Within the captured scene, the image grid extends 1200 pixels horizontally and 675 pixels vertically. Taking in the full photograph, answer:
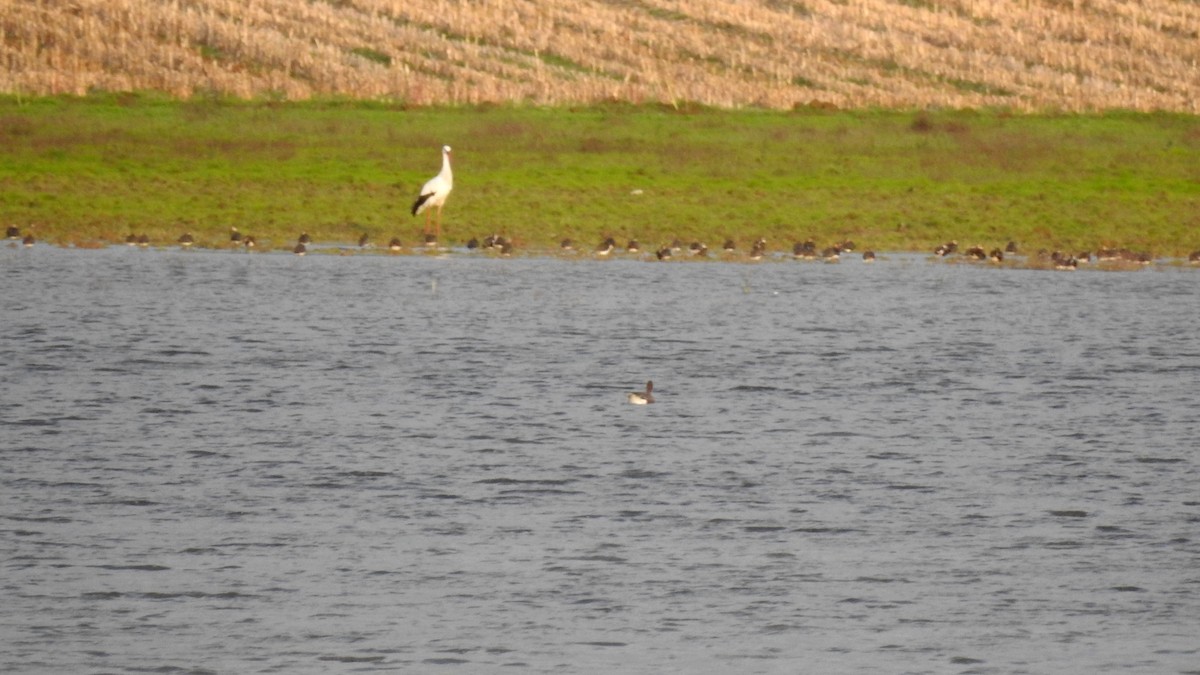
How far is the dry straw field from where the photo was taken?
1955 inches

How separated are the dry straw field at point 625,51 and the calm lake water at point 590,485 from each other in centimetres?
2410

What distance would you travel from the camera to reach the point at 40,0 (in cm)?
5469

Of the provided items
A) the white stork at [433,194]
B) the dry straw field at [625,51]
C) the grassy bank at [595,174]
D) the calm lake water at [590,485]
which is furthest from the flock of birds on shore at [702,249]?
the dry straw field at [625,51]

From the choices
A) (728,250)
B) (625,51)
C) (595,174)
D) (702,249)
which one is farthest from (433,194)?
(625,51)

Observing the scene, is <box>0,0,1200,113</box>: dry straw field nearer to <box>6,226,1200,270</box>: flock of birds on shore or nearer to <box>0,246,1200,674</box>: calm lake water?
<box>6,226,1200,270</box>: flock of birds on shore

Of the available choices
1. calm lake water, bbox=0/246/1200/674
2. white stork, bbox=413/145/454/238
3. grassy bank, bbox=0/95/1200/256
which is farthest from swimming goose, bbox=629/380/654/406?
white stork, bbox=413/145/454/238

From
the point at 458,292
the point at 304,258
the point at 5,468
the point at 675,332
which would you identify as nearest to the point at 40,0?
the point at 304,258

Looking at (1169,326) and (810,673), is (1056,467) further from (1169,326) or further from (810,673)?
(1169,326)

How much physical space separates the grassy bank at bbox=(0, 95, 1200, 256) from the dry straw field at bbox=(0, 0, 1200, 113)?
429 centimetres

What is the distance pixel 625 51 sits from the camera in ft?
190

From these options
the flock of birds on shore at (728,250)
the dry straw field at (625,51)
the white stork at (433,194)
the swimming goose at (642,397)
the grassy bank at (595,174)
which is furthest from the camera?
the dry straw field at (625,51)

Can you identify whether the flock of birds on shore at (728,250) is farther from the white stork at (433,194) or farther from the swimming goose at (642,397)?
the swimming goose at (642,397)

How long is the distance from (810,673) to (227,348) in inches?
469

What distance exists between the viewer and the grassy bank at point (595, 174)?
3259cm
